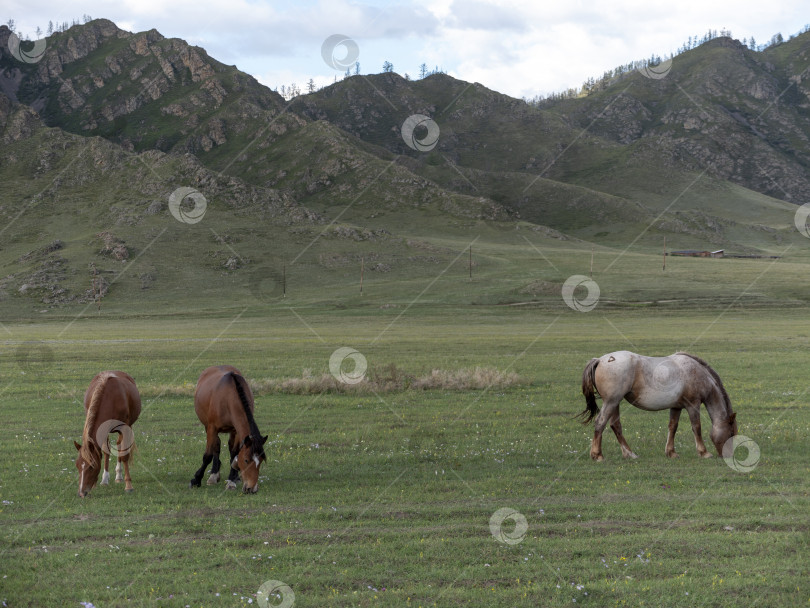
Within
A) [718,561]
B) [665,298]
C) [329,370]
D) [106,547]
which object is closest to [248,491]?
[106,547]

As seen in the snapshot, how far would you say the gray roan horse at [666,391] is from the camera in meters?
16.6

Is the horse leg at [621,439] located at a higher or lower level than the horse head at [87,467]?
higher

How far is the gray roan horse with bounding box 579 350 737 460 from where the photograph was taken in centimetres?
1661

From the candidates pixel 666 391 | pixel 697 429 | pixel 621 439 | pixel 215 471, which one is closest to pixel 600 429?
pixel 621 439

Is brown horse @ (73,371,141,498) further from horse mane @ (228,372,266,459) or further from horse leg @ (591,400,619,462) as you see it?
horse leg @ (591,400,619,462)

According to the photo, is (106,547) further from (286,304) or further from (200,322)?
(286,304)

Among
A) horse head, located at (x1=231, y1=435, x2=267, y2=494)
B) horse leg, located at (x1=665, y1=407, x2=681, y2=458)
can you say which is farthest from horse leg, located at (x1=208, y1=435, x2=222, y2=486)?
horse leg, located at (x1=665, y1=407, x2=681, y2=458)

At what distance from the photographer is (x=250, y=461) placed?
525 inches

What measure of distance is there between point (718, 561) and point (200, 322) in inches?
3106

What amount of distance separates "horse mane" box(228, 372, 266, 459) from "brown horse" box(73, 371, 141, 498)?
2.55 meters

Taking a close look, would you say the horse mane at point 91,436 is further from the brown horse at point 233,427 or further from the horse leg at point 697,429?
the horse leg at point 697,429

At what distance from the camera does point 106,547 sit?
421 inches

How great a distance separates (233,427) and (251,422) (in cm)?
101

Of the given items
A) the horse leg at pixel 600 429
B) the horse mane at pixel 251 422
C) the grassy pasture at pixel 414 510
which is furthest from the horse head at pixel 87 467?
the horse leg at pixel 600 429
